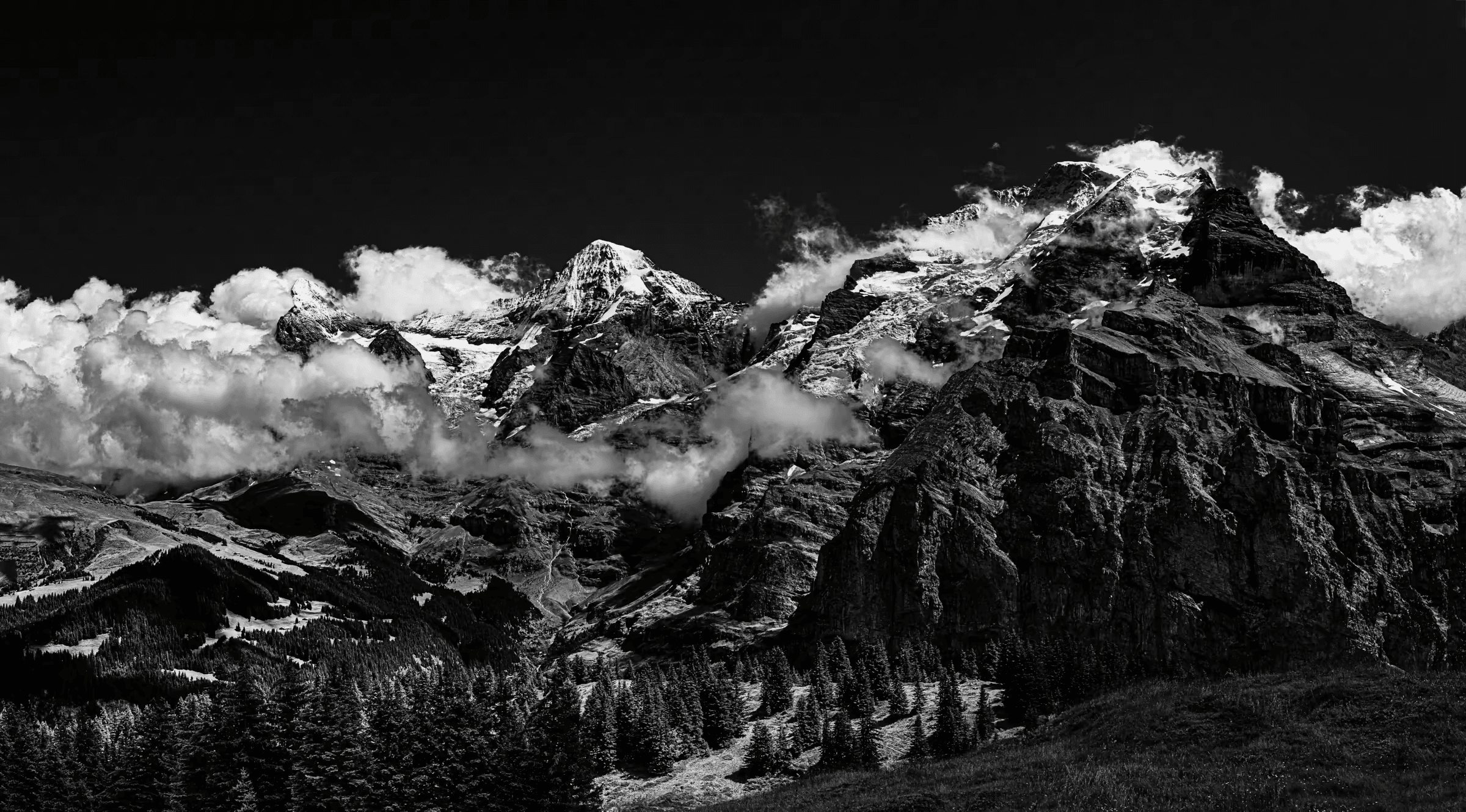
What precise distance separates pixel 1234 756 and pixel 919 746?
7823cm

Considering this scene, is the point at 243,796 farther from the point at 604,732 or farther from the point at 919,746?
the point at 919,746

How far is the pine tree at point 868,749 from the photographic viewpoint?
125912 mm

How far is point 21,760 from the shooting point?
12012cm

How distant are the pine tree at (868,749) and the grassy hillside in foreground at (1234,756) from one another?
52.9 metres

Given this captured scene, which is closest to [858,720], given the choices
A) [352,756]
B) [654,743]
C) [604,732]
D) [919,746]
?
[654,743]

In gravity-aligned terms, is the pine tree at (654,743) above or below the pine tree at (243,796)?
below

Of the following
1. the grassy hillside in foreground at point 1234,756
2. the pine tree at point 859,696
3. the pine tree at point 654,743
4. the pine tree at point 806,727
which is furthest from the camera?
the pine tree at point 859,696

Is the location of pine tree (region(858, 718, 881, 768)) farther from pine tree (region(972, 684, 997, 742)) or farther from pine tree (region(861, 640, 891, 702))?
pine tree (region(861, 640, 891, 702))

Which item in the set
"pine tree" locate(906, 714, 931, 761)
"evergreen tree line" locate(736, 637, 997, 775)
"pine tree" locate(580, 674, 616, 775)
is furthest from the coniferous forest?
"pine tree" locate(580, 674, 616, 775)

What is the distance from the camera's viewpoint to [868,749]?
5138 inches

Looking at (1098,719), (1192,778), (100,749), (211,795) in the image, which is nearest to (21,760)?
(100,749)

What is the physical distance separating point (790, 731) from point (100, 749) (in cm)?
8586

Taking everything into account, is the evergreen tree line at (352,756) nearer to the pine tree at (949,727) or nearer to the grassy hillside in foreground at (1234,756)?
the grassy hillside in foreground at (1234,756)

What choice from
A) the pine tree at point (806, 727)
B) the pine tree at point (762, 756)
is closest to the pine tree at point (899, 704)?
the pine tree at point (806, 727)
